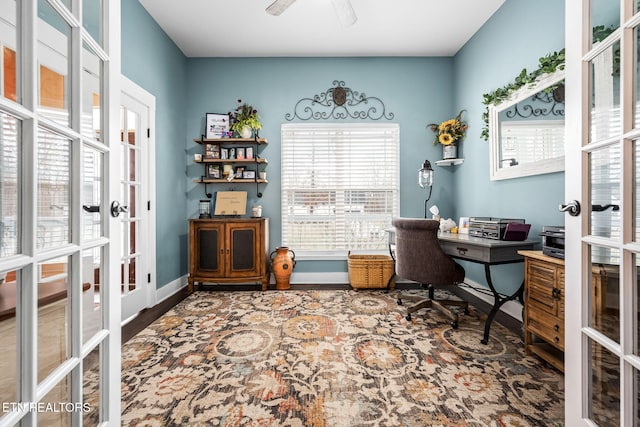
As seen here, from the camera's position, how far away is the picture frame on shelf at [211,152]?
146 inches

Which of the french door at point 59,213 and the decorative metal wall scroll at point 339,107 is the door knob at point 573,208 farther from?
the decorative metal wall scroll at point 339,107

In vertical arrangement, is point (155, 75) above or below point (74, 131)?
above

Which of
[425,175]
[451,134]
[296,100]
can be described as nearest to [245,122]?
[296,100]

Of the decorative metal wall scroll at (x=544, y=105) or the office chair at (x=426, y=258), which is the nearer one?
the decorative metal wall scroll at (x=544, y=105)

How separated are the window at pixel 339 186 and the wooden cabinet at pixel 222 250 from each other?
1.88ft

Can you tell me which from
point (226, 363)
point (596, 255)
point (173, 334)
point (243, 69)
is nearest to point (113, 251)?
point (226, 363)

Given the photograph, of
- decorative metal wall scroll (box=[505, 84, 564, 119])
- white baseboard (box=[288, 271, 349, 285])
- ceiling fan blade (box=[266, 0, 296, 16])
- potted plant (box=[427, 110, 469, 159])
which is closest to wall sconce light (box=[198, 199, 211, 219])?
white baseboard (box=[288, 271, 349, 285])

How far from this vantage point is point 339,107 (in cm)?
388

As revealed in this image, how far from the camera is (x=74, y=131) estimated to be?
88cm

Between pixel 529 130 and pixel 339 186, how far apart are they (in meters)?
2.11

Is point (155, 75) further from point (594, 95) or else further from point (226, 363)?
point (594, 95)

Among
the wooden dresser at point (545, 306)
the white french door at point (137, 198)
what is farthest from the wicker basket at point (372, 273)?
the white french door at point (137, 198)

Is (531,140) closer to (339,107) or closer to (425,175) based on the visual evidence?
(425,175)

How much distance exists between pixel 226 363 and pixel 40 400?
1264mm
